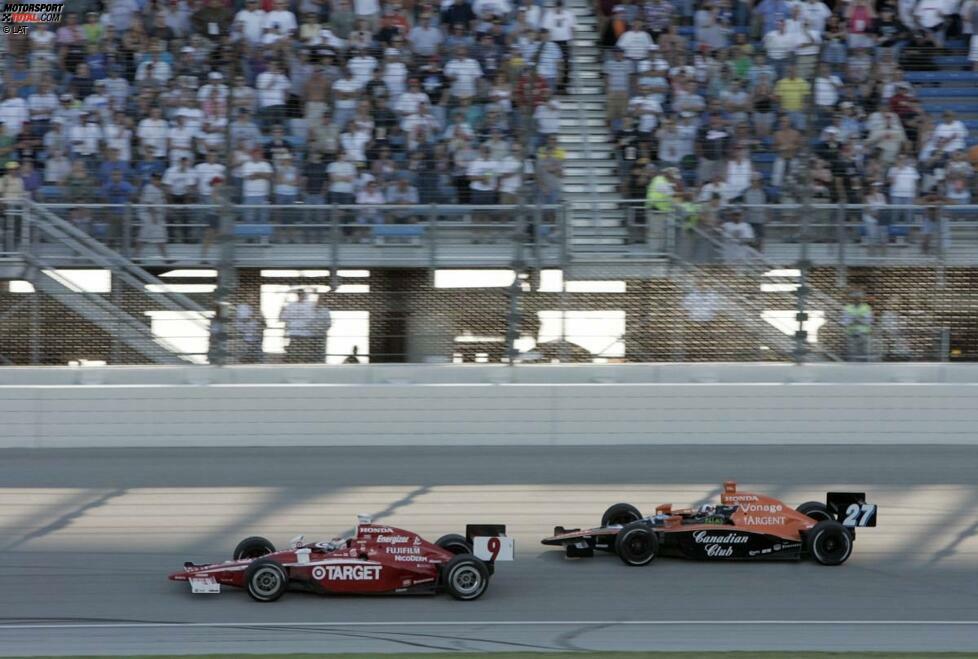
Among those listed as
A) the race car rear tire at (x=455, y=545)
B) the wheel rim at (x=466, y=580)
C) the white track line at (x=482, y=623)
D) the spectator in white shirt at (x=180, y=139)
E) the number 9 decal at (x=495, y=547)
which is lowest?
the white track line at (x=482, y=623)

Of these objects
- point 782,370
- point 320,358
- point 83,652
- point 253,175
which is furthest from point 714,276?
point 83,652

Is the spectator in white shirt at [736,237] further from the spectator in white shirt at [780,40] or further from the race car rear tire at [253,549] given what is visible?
the race car rear tire at [253,549]

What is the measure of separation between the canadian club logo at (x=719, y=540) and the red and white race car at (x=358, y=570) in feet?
4.24

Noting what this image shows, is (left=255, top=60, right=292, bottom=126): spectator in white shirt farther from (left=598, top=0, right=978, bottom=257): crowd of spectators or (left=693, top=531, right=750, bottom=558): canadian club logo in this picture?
(left=693, top=531, right=750, bottom=558): canadian club logo

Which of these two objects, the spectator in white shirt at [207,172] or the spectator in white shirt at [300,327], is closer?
the spectator in white shirt at [300,327]

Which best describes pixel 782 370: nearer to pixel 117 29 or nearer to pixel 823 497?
pixel 823 497

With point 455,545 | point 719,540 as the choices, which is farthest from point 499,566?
point 719,540

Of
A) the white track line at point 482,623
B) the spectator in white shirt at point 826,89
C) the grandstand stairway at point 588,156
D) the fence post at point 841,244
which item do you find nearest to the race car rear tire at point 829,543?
the white track line at point 482,623

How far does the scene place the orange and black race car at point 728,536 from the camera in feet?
24.6

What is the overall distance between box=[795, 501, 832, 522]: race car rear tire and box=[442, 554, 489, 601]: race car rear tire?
205cm

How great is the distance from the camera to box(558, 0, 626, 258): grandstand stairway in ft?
36.3

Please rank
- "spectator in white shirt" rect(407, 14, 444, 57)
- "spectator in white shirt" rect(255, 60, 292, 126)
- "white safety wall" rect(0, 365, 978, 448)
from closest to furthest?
"white safety wall" rect(0, 365, 978, 448), "spectator in white shirt" rect(255, 60, 292, 126), "spectator in white shirt" rect(407, 14, 444, 57)

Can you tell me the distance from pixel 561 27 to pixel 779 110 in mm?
2293
